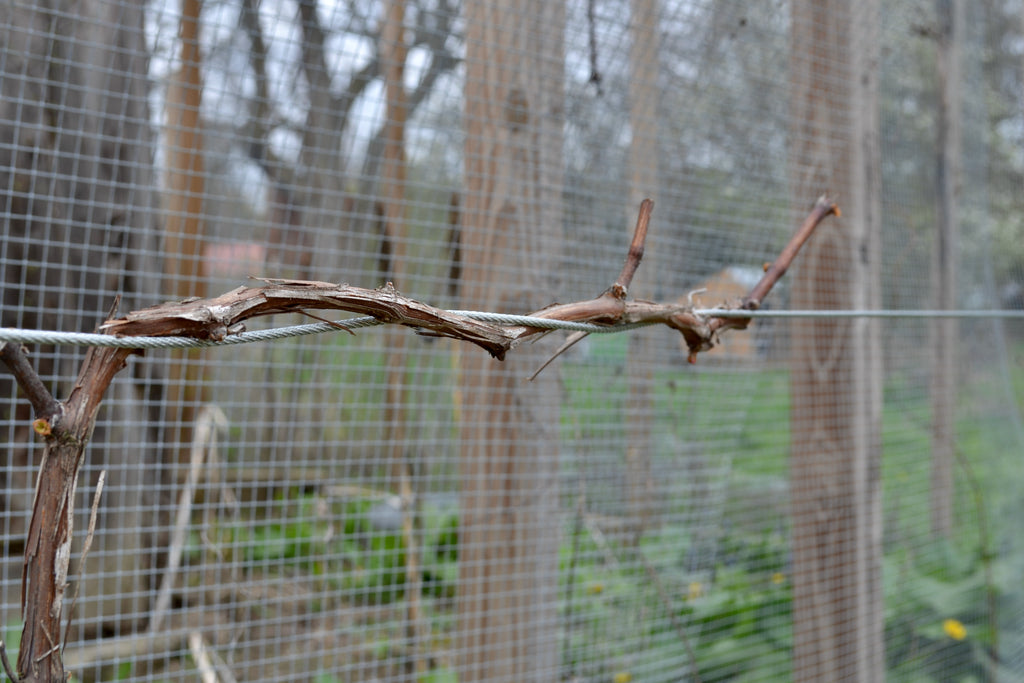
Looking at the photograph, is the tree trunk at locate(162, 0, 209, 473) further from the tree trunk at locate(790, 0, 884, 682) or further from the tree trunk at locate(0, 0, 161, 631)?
the tree trunk at locate(790, 0, 884, 682)

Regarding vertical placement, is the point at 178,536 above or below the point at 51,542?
below

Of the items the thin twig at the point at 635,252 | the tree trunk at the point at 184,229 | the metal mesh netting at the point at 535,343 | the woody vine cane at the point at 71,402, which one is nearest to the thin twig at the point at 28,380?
the woody vine cane at the point at 71,402

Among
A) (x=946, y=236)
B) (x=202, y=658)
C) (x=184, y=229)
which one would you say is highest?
(x=946, y=236)

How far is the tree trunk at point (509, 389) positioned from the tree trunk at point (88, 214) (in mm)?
554

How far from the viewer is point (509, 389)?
1302 mm

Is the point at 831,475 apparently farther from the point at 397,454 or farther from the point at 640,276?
the point at 397,454

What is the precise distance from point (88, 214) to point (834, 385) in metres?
1.61

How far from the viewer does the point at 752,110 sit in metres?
1.64

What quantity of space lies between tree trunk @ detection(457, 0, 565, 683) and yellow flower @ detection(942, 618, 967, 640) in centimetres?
122

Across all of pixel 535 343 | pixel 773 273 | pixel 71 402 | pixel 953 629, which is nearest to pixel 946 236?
pixel 953 629

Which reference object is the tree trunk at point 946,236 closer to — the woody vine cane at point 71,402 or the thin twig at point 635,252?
the thin twig at point 635,252

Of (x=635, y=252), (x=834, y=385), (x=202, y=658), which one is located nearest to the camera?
(x=635, y=252)

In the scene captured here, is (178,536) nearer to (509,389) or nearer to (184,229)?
(184,229)

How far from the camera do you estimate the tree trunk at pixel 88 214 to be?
1.22 metres
